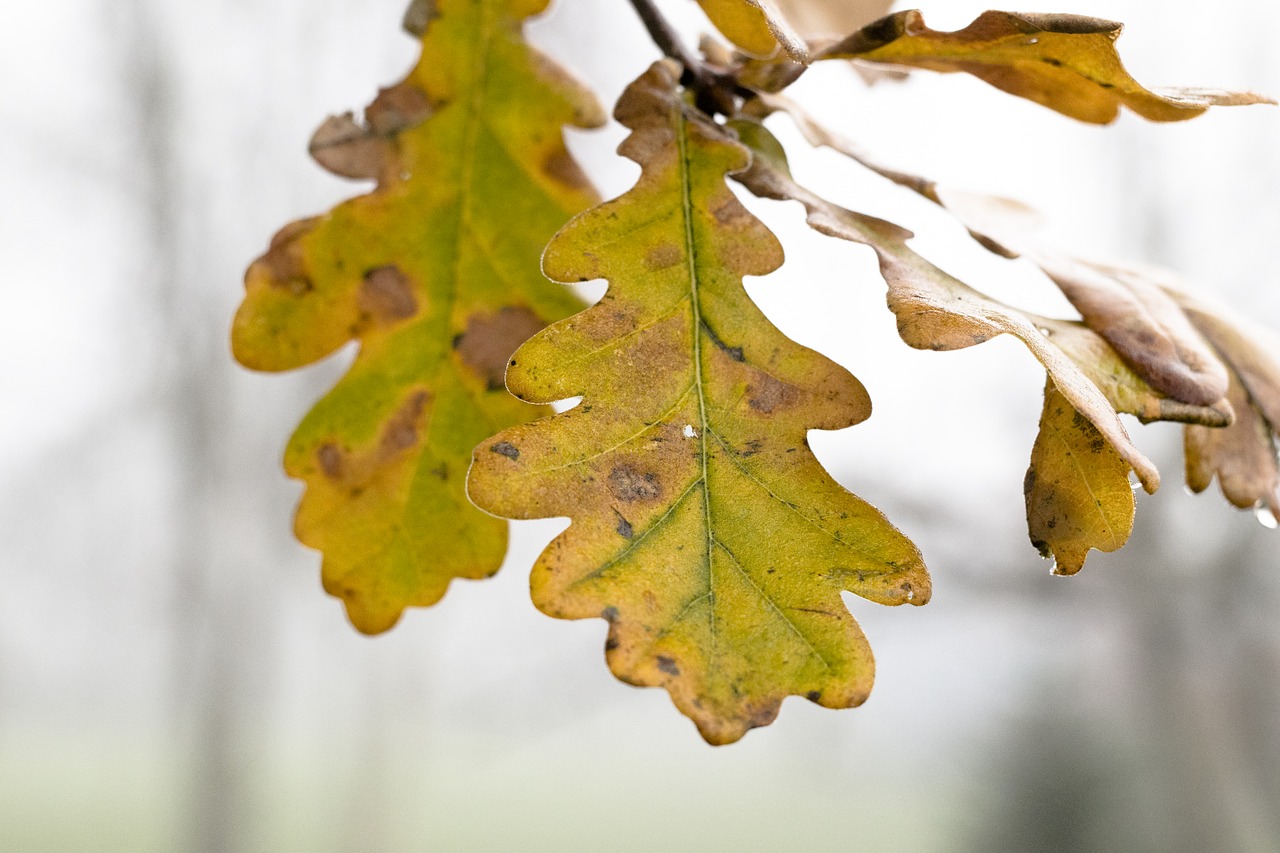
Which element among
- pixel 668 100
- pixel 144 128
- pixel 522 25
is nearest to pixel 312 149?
pixel 522 25

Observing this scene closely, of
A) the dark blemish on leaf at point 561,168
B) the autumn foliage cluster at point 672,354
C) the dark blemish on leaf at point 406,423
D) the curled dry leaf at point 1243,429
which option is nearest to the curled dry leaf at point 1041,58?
the autumn foliage cluster at point 672,354

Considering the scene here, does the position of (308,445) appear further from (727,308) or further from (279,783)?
(279,783)

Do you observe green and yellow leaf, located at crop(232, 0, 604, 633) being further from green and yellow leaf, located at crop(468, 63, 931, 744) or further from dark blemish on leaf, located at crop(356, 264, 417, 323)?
green and yellow leaf, located at crop(468, 63, 931, 744)

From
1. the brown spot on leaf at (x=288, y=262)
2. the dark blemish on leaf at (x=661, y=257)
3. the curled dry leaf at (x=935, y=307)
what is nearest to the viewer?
the curled dry leaf at (x=935, y=307)

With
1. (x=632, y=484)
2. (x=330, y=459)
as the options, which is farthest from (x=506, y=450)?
(x=330, y=459)

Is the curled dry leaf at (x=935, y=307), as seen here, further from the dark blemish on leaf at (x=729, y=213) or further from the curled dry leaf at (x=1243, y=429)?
the curled dry leaf at (x=1243, y=429)

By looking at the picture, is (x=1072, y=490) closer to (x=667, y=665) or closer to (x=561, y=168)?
(x=667, y=665)

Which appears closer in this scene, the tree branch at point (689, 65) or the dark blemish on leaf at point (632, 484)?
the dark blemish on leaf at point (632, 484)
